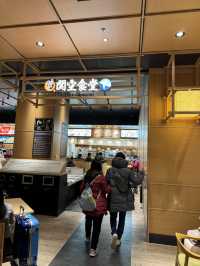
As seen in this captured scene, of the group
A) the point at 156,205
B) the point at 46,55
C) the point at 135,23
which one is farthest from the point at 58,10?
the point at 156,205

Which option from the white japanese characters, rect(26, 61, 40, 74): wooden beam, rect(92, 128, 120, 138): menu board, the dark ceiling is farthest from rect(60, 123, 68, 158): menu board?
rect(92, 128, 120, 138): menu board

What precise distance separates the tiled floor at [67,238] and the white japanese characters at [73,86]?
2726mm

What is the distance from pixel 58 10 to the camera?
8.66ft

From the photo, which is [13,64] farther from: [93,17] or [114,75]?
[93,17]

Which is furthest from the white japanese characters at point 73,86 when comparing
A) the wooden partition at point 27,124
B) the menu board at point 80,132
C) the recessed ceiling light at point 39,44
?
the menu board at point 80,132

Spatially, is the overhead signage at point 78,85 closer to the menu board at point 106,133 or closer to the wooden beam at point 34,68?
the wooden beam at point 34,68

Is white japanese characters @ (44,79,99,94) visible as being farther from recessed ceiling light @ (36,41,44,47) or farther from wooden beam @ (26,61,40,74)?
recessed ceiling light @ (36,41,44,47)

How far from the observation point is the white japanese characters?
13.0ft

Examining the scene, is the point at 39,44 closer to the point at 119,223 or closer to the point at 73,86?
the point at 73,86

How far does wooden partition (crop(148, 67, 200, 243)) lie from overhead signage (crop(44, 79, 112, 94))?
3.47 feet

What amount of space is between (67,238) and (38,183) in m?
1.83

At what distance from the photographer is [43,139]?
6.16 m

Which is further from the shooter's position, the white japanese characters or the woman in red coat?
the white japanese characters

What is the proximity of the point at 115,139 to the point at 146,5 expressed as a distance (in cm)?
866
